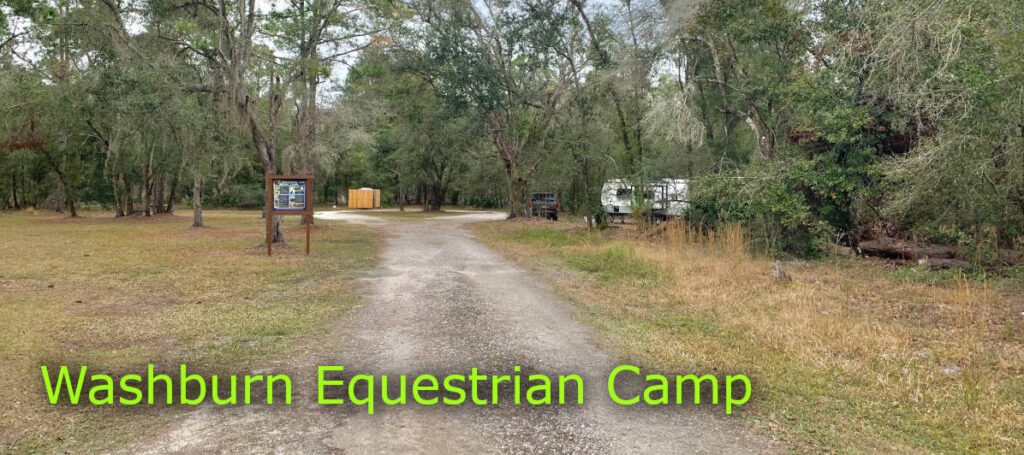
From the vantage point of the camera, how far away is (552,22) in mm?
19422

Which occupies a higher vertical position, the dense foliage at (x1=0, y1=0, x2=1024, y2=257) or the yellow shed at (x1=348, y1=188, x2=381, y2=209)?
the dense foliage at (x1=0, y1=0, x2=1024, y2=257)

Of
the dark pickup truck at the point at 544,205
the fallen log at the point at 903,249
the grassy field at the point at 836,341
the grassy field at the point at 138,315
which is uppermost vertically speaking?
the dark pickup truck at the point at 544,205

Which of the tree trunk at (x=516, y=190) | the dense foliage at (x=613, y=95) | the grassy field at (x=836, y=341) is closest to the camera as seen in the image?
the grassy field at (x=836, y=341)

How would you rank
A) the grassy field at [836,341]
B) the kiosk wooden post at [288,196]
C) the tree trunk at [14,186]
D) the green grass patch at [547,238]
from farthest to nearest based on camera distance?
the tree trunk at [14,186] < the green grass patch at [547,238] < the kiosk wooden post at [288,196] < the grassy field at [836,341]

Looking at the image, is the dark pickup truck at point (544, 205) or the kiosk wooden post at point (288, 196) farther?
the dark pickup truck at point (544, 205)

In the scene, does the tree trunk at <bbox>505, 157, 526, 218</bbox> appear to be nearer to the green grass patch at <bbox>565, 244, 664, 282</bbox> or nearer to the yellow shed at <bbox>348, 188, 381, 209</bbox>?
the green grass patch at <bbox>565, 244, 664, 282</bbox>

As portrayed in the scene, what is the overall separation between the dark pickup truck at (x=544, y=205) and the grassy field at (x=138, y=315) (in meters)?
17.1

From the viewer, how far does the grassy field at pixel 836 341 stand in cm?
347

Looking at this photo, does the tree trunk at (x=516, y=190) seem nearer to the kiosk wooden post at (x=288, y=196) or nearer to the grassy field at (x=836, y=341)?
the kiosk wooden post at (x=288, y=196)

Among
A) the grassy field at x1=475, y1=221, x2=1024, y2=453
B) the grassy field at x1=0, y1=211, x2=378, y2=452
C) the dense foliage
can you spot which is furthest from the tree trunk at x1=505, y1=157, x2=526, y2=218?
the grassy field at x1=475, y1=221, x2=1024, y2=453

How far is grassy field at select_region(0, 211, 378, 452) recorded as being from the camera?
354 cm

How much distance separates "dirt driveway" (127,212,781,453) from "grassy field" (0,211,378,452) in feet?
1.56

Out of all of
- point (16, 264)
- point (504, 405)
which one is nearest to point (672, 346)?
point (504, 405)

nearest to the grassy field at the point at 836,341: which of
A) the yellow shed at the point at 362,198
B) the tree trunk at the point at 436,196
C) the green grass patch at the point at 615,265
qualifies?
the green grass patch at the point at 615,265
